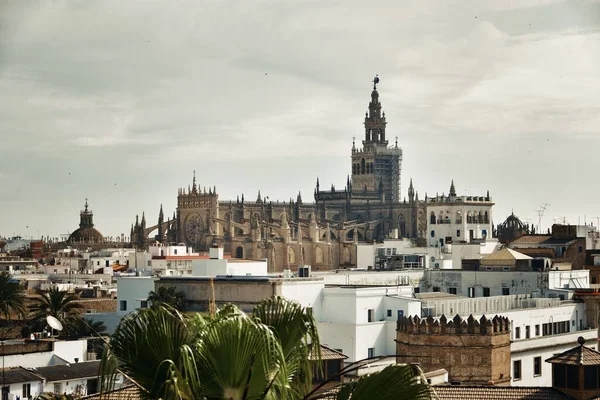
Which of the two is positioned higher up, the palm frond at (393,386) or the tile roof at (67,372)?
the palm frond at (393,386)

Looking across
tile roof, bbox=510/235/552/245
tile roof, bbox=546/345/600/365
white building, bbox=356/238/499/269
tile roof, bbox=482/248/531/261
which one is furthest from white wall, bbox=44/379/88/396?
tile roof, bbox=510/235/552/245

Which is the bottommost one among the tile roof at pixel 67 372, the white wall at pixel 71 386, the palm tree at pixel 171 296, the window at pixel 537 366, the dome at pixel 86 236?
the window at pixel 537 366

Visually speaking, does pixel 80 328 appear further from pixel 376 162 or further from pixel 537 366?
pixel 376 162

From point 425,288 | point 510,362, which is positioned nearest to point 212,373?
point 510,362

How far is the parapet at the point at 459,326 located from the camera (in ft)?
100

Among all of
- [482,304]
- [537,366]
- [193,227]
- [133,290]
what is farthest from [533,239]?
[193,227]

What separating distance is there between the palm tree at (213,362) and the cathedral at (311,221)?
9086cm

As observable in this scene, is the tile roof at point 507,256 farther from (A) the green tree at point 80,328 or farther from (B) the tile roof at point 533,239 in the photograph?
(A) the green tree at point 80,328

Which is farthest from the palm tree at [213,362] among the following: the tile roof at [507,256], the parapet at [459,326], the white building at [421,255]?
the white building at [421,255]

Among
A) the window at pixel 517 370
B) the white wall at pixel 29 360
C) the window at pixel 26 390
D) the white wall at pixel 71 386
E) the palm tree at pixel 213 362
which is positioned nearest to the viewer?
the palm tree at pixel 213 362

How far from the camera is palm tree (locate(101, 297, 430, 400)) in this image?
23.5 ft

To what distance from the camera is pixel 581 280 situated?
52.2 metres

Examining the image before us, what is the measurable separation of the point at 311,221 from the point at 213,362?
106753mm

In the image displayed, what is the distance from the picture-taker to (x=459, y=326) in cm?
3072
